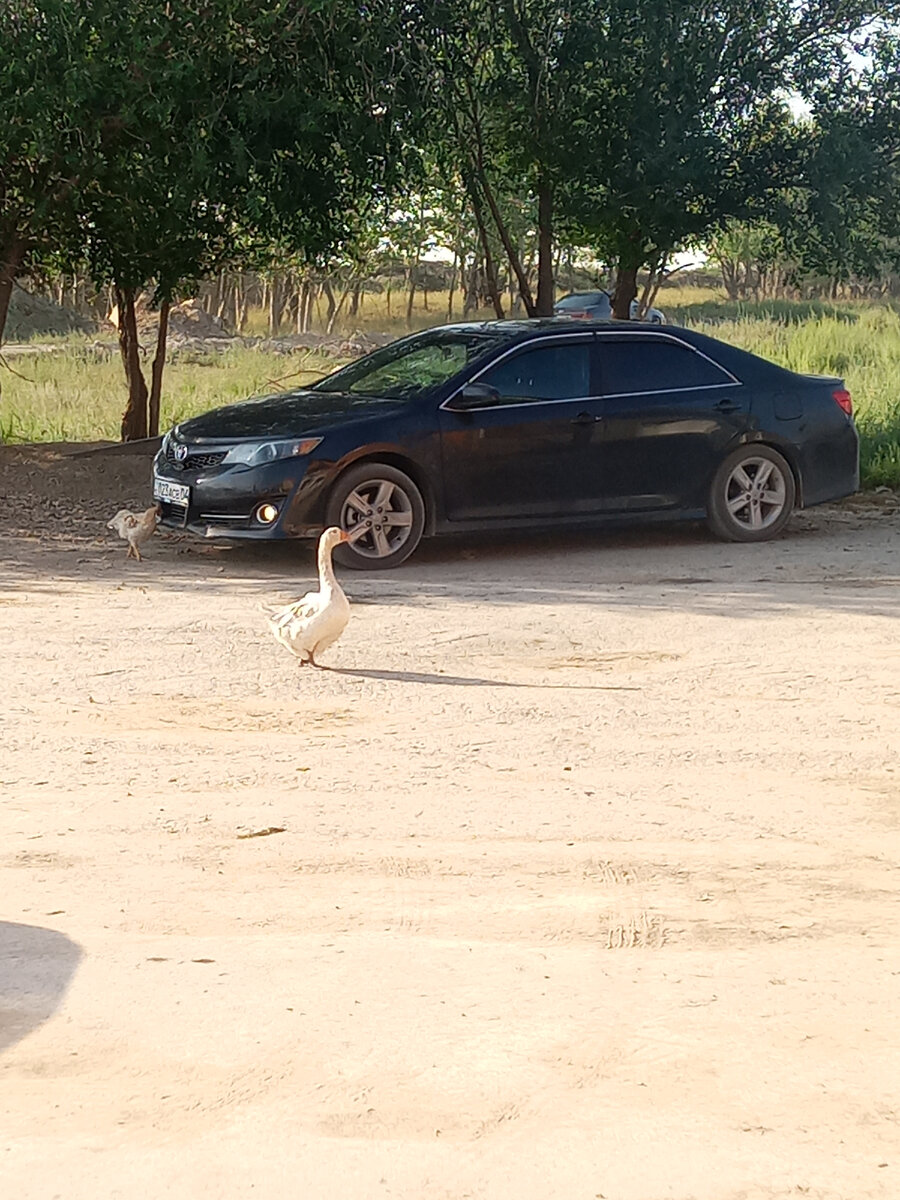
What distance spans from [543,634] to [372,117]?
22.2 feet

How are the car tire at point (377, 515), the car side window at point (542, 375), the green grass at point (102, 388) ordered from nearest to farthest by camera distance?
the car tire at point (377, 515), the car side window at point (542, 375), the green grass at point (102, 388)

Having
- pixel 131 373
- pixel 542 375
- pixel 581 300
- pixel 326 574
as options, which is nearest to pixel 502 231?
pixel 131 373

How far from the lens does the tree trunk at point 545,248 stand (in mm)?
17625

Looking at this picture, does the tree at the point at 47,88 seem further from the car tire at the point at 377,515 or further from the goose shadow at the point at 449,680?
the goose shadow at the point at 449,680

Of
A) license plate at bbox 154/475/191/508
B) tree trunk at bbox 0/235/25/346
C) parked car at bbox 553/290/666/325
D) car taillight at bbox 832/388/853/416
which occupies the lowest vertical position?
license plate at bbox 154/475/191/508

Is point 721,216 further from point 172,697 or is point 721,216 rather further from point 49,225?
point 172,697

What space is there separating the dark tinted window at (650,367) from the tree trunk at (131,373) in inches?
272

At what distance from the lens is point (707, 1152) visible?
137 inches

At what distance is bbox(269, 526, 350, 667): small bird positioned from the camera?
8242mm

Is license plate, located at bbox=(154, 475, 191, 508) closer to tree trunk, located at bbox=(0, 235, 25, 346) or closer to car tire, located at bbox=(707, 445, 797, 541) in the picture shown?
car tire, located at bbox=(707, 445, 797, 541)

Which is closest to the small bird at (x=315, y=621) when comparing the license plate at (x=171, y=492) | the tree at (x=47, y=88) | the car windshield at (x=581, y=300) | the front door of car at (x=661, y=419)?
the license plate at (x=171, y=492)

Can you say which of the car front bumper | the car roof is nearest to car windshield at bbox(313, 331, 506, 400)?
the car roof

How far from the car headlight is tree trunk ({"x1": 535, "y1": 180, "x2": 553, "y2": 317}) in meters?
6.65

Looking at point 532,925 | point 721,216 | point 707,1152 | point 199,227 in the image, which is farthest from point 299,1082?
point 721,216
